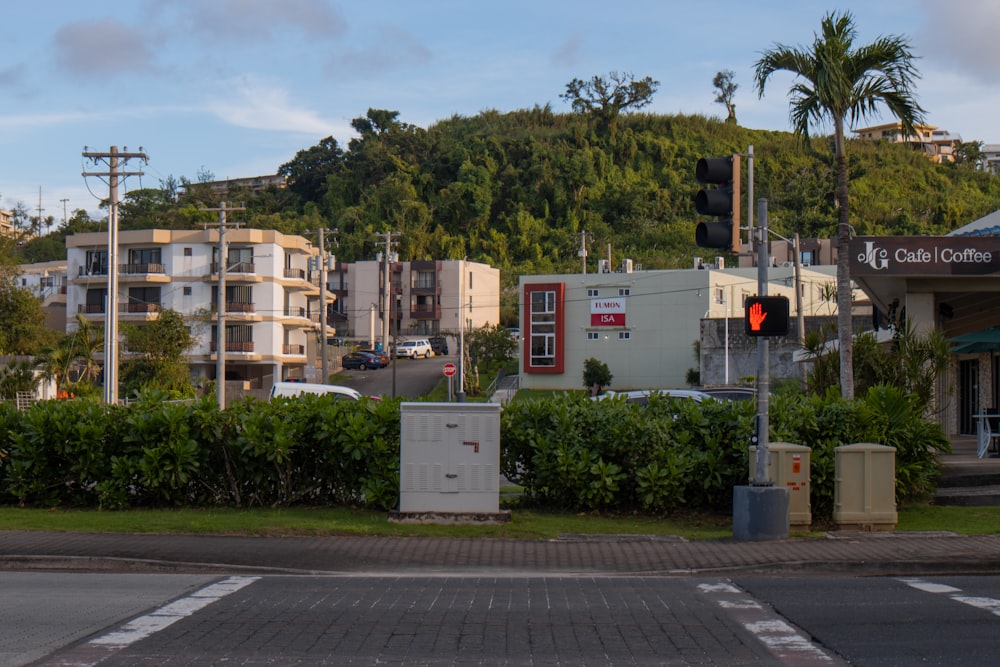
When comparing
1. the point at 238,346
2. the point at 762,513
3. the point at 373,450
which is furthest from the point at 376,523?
the point at 238,346

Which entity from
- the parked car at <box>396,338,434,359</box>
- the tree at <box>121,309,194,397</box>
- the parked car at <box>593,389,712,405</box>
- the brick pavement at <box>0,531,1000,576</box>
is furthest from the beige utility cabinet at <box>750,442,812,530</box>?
the parked car at <box>396,338,434,359</box>

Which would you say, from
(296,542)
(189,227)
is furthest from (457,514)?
(189,227)

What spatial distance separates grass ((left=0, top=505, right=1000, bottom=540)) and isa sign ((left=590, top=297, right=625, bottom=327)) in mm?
52692

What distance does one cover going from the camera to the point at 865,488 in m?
15.2

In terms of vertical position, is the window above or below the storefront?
above

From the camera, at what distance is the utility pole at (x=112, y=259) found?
36.5 metres

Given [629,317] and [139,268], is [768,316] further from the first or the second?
[139,268]

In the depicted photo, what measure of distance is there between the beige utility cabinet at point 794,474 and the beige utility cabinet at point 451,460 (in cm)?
396

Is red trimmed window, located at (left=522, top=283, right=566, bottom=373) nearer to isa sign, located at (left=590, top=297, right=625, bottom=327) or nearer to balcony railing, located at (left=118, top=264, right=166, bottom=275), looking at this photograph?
isa sign, located at (left=590, top=297, right=625, bottom=327)

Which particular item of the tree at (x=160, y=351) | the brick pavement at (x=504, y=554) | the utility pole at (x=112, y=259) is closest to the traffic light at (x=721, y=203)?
the brick pavement at (x=504, y=554)

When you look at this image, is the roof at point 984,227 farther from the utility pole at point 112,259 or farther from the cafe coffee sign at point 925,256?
the utility pole at point 112,259

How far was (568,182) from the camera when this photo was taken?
121 m

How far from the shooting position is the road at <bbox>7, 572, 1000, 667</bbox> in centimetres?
805

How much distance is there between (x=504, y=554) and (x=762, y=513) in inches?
140
